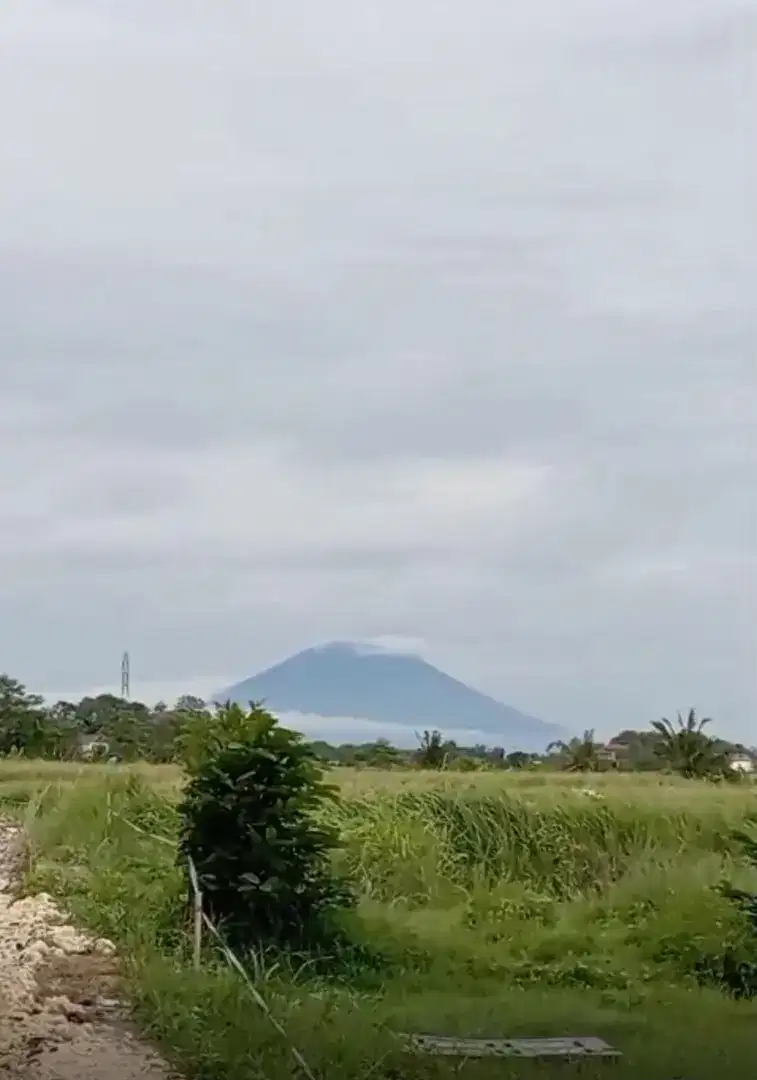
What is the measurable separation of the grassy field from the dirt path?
6 centimetres

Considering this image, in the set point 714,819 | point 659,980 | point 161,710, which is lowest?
point 659,980

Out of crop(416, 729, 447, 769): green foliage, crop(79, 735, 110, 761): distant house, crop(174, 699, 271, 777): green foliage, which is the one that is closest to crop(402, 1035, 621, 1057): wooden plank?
crop(174, 699, 271, 777): green foliage

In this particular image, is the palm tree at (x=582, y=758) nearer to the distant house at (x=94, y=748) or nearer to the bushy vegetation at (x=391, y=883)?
the bushy vegetation at (x=391, y=883)

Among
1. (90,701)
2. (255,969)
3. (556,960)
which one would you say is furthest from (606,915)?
(90,701)

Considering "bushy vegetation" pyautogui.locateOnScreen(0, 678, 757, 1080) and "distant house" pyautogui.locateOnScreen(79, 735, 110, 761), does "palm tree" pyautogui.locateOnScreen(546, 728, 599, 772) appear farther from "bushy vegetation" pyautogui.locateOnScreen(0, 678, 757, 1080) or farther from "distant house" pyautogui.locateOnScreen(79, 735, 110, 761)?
"distant house" pyautogui.locateOnScreen(79, 735, 110, 761)

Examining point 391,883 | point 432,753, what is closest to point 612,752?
point 432,753

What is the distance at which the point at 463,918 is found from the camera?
3.57m

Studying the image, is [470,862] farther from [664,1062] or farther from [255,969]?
[664,1062]

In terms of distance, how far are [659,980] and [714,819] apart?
1252 millimetres

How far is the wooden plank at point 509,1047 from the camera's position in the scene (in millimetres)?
2053

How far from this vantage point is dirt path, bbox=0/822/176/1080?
1940 mm

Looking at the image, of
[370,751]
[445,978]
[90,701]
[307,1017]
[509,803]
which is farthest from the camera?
[509,803]

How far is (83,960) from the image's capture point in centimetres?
271

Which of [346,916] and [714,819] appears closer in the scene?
[346,916]
